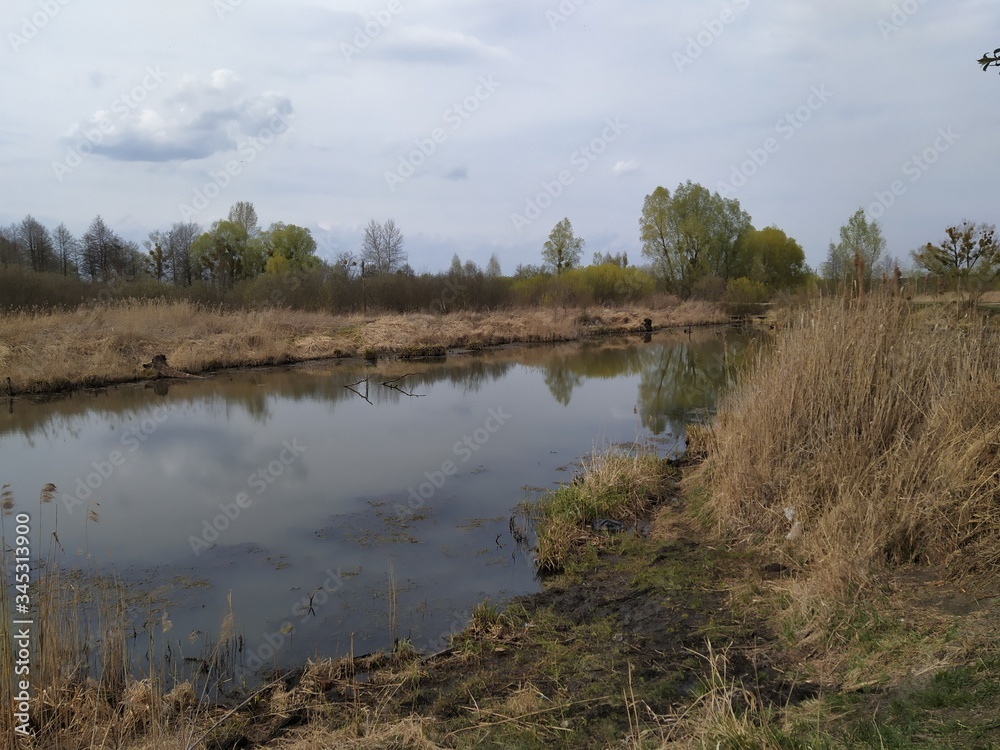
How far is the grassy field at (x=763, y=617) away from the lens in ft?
10.7

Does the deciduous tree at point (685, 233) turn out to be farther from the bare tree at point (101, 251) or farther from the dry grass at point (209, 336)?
the bare tree at point (101, 251)

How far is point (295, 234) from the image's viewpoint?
53781 millimetres

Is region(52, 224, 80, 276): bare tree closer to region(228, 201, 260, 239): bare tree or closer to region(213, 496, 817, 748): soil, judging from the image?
region(228, 201, 260, 239): bare tree

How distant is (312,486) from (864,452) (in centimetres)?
649

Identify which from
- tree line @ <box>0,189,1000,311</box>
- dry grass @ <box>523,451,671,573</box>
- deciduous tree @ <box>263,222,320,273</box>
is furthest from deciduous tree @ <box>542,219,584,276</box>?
dry grass @ <box>523,451,671,573</box>

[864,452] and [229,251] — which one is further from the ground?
[229,251]

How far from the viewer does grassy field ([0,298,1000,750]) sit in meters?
3.28

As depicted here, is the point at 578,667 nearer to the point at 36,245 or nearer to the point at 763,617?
the point at 763,617

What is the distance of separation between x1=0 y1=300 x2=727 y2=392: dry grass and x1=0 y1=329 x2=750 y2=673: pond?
1.17 m

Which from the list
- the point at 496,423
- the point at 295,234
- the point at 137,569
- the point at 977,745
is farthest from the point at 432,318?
the point at 295,234

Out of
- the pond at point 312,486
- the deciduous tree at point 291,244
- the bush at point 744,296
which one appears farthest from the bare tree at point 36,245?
the bush at point 744,296

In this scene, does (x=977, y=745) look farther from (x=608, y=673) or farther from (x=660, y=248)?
(x=660, y=248)

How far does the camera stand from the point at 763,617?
464cm

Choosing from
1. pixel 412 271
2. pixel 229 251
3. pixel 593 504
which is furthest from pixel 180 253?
pixel 593 504
